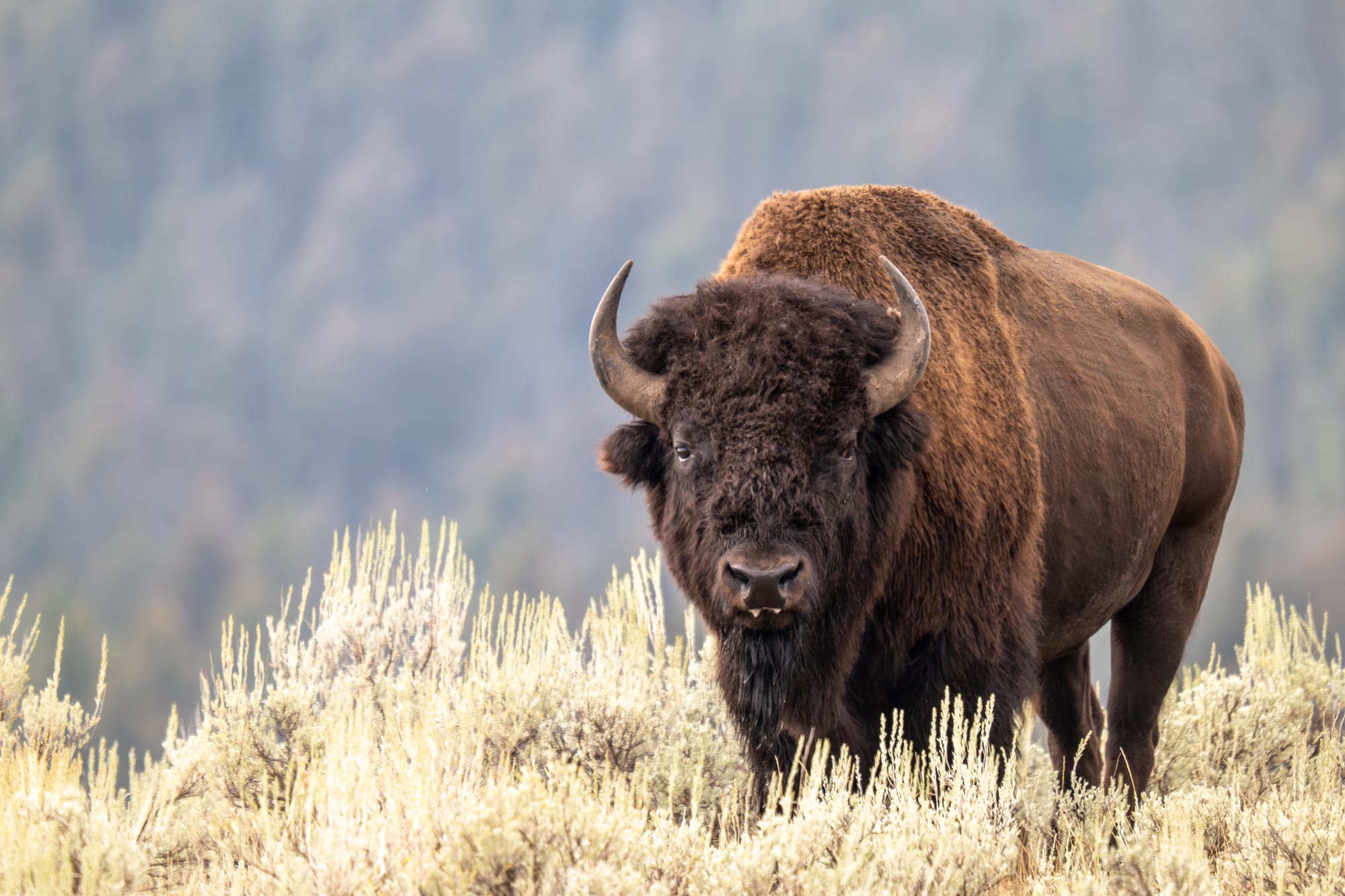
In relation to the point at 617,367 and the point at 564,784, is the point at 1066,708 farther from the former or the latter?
the point at 564,784

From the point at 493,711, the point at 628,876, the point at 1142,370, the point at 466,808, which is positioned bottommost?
the point at 628,876

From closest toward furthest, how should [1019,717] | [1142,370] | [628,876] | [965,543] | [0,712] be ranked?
[628,876] → [965,543] → [1019,717] → [0,712] → [1142,370]

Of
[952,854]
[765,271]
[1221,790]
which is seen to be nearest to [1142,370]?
[1221,790]

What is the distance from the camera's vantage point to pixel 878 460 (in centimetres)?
429

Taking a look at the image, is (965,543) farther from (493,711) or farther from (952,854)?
(493,711)

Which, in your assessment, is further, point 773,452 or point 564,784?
point 773,452

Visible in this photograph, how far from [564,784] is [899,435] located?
180cm

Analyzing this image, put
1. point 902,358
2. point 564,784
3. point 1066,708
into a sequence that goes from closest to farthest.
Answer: point 564,784
point 902,358
point 1066,708

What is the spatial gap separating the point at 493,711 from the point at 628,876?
2.59m

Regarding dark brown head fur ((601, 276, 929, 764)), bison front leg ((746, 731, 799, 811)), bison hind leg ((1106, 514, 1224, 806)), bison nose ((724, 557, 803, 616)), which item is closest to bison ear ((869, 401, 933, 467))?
dark brown head fur ((601, 276, 929, 764))

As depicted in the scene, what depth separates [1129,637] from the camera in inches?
264

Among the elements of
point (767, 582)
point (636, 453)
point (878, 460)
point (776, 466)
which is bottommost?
point (767, 582)

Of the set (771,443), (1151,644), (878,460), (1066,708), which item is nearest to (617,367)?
(771,443)

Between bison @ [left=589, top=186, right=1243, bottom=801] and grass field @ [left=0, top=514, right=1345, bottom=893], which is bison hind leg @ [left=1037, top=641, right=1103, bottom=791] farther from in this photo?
bison @ [left=589, top=186, right=1243, bottom=801]
